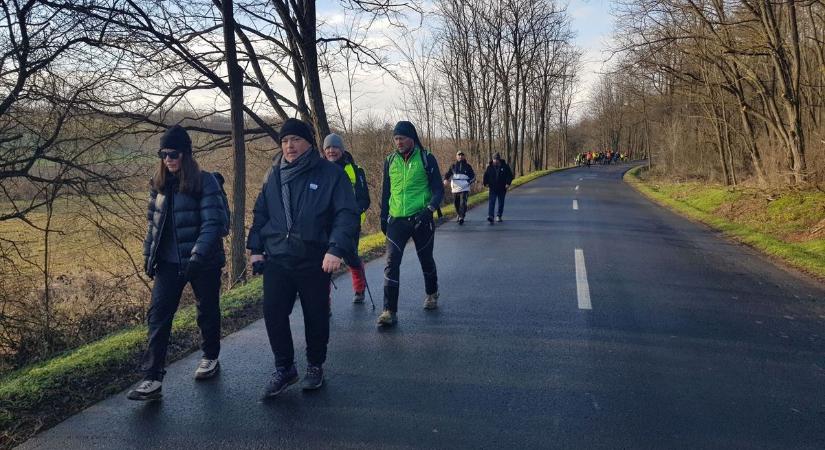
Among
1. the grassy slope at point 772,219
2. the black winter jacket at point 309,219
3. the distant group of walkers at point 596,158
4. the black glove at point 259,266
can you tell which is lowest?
the grassy slope at point 772,219

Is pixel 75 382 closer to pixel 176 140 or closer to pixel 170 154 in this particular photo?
pixel 170 154

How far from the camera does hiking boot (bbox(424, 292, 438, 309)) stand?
660cm

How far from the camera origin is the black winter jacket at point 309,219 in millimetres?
4230

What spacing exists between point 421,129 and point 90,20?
3142 centimetres

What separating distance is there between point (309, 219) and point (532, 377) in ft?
6.58

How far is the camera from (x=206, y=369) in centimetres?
460

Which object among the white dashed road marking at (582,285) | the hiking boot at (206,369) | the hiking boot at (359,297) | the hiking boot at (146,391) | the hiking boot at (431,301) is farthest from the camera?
the hiking boot at (359,297)

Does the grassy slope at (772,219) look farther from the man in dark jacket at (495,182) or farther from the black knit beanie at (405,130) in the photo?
the black knit beanie at (405,130)

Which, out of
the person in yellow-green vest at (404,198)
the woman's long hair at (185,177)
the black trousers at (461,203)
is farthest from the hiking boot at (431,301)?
the black trousers at (461,203)

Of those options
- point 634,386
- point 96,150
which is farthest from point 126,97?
point 634,386

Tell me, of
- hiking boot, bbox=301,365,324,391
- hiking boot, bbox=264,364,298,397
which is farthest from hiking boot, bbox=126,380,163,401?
hiking boot, bbox=301,365,324,391

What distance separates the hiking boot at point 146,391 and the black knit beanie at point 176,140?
64.2 inches

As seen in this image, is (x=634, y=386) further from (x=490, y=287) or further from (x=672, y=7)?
(x=672, y=7)

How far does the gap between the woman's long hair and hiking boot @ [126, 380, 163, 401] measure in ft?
4.39
